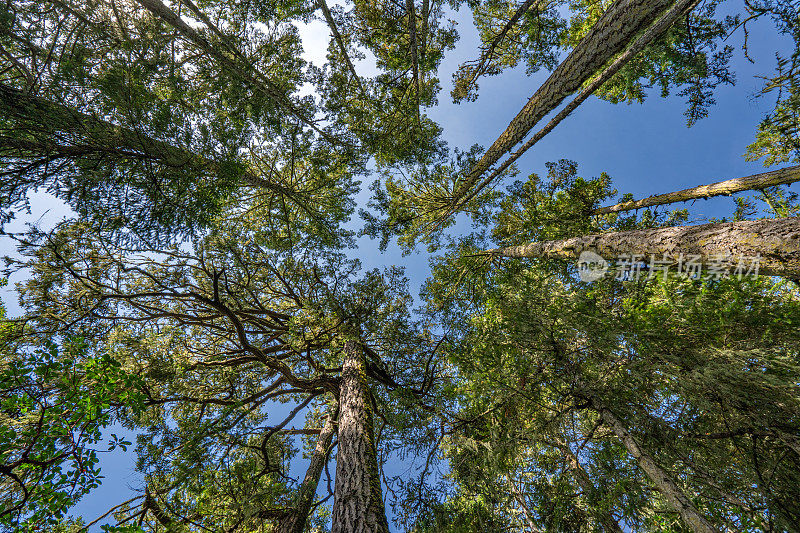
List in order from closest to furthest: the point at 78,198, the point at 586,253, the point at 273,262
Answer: the point at 78,198 → the point at 586,253 → the point at 273,262

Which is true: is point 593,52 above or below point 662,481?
above

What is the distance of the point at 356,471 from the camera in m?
3.41

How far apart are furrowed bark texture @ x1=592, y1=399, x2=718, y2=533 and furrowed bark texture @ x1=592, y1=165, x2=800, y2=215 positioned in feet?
14.8

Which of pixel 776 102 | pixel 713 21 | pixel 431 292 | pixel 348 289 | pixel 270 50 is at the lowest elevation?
A: pixel 776 102

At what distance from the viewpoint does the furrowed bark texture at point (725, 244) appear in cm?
252

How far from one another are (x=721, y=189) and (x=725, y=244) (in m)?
3.11

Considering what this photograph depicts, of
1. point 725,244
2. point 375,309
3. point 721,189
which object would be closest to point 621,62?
point 721,189

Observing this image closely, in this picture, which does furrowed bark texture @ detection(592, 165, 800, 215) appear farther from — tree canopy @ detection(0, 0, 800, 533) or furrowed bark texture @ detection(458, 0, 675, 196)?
furrowed bark texture @ detection(458, 0, 675, 196)

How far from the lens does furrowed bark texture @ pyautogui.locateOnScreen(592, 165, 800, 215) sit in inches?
161

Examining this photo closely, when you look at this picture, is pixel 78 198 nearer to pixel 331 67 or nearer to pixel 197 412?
pixel 197 412

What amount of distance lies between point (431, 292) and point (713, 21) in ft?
28.3

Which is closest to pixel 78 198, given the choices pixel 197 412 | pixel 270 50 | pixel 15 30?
pixel 15 30

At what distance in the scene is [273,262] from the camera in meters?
5.74

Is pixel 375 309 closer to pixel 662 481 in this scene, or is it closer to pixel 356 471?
pixel 356 471
